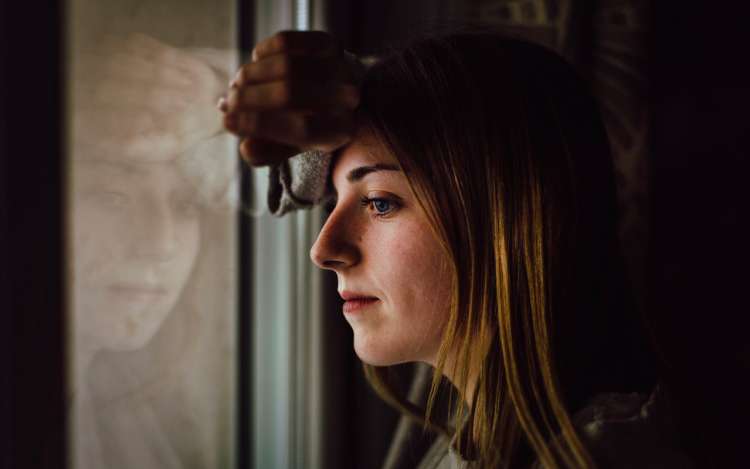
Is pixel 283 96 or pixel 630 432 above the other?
pixel 283 96

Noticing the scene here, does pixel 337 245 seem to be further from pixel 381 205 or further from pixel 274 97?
pixel 274 97

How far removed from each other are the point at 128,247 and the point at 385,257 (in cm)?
34

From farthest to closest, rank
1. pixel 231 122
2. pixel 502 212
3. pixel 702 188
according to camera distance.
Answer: pixel 702 188
pixel 502 212
pixel 231 122

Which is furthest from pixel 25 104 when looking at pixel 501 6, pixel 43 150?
pixel 501 6

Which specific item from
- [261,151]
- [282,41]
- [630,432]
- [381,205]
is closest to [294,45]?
[282,41]

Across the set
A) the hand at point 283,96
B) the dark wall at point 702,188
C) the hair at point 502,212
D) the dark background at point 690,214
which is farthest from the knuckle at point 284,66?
the dark wall at point 702,188

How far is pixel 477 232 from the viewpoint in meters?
0.72

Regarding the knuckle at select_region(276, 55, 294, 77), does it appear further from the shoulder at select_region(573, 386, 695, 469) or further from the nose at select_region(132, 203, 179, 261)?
the shoulder at select_region(573, 386, 695, 469)

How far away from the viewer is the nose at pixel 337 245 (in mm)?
733

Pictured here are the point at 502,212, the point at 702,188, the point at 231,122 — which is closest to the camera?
the point at 231,122

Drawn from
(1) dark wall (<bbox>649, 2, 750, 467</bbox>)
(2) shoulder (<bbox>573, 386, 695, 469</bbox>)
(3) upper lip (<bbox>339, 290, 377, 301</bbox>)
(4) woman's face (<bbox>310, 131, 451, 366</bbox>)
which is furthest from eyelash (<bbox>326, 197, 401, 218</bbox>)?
(1) dark wall (<bbox>649, 2, 750, 467</bbox>)

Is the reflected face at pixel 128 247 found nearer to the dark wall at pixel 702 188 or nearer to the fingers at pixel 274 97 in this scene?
the fingers at pixel 274 97

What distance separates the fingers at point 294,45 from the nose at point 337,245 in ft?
0.68

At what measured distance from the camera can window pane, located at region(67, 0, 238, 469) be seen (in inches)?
26.5
